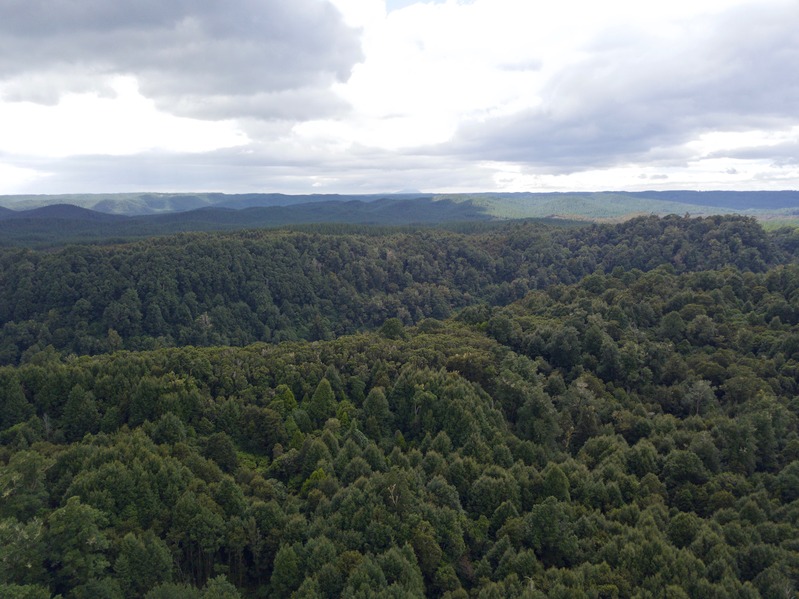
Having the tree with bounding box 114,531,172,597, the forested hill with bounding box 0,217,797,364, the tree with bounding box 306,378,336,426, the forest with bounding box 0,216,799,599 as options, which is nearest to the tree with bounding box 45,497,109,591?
the forest with bounding box 0,216,799,599

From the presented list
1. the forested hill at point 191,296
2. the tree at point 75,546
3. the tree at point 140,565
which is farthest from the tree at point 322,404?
the forested hill at point 191,296

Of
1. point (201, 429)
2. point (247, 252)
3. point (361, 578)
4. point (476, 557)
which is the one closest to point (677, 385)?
point (476, 557)

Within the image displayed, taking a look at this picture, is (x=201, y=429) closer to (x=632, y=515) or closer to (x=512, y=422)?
(x=512, y=422)

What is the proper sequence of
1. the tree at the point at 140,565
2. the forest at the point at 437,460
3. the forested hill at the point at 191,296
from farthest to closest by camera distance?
the forested hill at the point at 191,296 → the forest at the point at 437,460 → the tree at the point at 140,565

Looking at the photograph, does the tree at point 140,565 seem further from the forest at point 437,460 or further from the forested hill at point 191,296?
the forested hill at point 191,296

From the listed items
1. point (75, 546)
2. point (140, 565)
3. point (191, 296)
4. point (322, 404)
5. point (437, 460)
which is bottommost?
point (437, 460)

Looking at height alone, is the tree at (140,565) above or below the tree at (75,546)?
below

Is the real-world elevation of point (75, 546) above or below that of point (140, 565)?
above

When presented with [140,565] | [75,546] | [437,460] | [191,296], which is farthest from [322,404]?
[191,296]

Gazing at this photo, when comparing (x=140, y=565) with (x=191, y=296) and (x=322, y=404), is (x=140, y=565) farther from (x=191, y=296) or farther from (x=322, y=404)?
(x=191, y=296)
